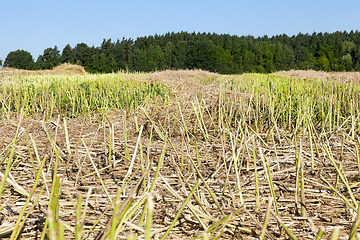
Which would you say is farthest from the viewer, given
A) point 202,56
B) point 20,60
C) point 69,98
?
point 202,56

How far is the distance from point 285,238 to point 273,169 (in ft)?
2.42

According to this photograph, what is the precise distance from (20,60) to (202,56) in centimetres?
1375

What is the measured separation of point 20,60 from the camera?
794 inches

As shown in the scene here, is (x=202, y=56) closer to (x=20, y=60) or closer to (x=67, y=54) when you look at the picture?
(x=67, y=54)

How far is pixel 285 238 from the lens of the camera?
1.04 metres

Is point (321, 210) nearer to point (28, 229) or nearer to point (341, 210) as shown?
point (341, 210)

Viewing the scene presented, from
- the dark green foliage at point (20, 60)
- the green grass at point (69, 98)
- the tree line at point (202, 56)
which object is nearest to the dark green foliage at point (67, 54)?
the tree line at point (202, 56)

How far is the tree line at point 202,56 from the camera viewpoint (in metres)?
20.3

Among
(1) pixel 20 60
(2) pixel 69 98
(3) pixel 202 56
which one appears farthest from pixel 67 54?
(2) pixel 69 98

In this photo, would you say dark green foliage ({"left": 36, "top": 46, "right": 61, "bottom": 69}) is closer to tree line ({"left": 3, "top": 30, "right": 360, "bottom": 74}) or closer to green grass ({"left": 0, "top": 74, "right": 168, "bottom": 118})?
tree line ({"left": 3, "top": 30, "right": 360, "bottom": 74})

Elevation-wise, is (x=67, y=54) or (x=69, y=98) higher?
(x=67, y=54)

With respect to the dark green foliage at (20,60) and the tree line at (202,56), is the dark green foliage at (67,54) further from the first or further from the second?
the dark green foliage at (20,60)

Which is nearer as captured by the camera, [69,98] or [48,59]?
[69,98]

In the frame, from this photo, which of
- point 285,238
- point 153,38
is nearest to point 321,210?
point 285,238
